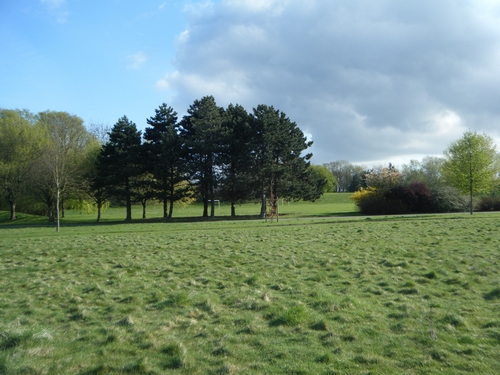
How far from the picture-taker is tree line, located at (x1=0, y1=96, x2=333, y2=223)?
48188mm

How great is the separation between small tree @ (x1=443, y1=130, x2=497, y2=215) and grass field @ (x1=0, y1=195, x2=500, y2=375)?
34193mm

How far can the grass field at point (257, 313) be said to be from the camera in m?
5.08

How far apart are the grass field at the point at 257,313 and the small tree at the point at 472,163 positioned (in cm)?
3419

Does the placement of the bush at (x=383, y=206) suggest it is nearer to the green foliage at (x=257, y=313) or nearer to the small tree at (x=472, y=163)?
the small tree at (x=472, y=163)

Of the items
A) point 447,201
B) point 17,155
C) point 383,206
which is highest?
point 17,155

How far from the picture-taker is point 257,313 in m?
7.22

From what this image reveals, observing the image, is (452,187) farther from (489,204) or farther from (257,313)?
(257,313)

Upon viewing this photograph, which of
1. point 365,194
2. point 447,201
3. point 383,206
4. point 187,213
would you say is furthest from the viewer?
point 187,213

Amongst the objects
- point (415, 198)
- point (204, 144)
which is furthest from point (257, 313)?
point (415, 198)

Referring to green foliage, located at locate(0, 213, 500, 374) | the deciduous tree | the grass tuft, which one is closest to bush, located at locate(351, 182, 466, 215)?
the deciduous tree

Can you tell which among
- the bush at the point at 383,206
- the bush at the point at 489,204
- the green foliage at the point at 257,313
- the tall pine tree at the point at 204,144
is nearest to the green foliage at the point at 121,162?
the tall pine tree at the point at 204,144

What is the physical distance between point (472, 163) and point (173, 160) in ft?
112

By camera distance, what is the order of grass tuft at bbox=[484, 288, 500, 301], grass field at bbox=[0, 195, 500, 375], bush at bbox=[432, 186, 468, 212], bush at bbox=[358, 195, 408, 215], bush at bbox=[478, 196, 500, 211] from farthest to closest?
bush at bbox=[478, 196, 500, 211]
bush at bbox=[358, 195, 408, 215]
bush at bbox=[432, 186, 468, 212]
grass tuft at bbox=[484, 288, 500, 301]
grass field at bbox=[0, 195, 500, 375]

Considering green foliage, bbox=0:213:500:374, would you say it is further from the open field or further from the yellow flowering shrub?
the yellow flowering shrub
